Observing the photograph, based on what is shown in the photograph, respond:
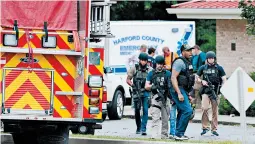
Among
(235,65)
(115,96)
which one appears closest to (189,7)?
(235,65)

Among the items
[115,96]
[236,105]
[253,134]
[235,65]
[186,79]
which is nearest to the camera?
[236,105]

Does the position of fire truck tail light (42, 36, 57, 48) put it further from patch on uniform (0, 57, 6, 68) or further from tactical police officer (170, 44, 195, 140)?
tactical police officer (170, 44, 195, 140)

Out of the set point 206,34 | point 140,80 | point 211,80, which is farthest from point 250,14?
point 206,34

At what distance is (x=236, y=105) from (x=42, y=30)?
10.6 ft

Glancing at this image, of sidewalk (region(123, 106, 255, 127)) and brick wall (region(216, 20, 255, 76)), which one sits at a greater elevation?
brick wall (region(216, 20, 255, 76))

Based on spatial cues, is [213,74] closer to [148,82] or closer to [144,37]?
[148,82]

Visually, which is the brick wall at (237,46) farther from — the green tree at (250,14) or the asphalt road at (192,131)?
the asphalt road at (192,131)

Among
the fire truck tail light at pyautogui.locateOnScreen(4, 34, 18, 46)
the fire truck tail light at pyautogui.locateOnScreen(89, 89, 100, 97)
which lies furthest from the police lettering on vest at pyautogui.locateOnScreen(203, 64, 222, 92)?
the fire truck tail light at pyautogui.locateOnScreen(4, 34, 18, 46)

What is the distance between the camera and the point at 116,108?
2225 cm

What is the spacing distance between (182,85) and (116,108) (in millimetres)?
6143

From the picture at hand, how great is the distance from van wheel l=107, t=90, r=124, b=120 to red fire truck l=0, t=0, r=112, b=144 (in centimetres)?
814

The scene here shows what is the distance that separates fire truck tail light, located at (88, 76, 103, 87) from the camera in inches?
545

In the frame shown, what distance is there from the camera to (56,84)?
45.0 ft

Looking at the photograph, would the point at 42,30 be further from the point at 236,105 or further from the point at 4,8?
the point at 236,105
